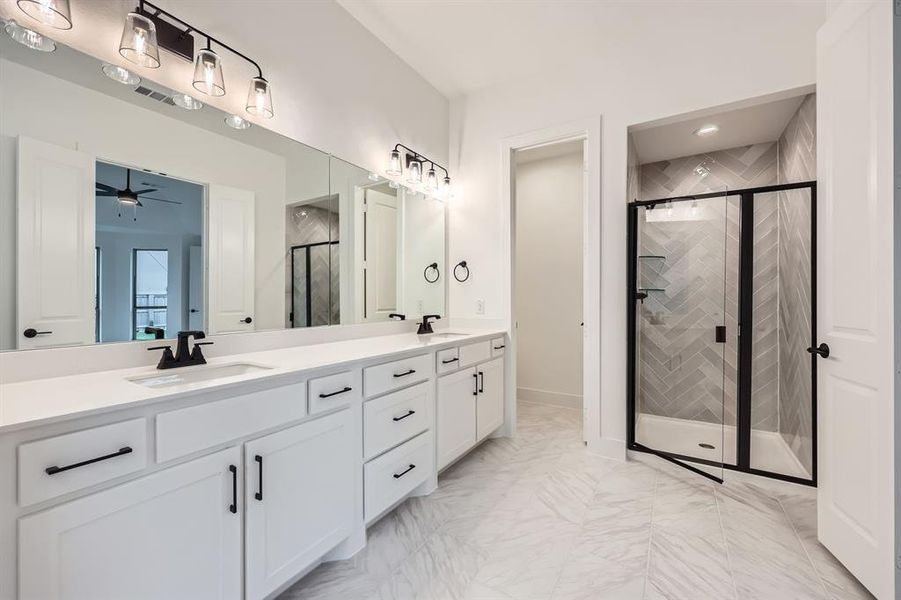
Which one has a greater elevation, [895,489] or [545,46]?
[545,46]

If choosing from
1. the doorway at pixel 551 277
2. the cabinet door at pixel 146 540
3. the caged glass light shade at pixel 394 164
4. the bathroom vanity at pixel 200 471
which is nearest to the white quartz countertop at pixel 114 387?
the bathroom vanity at pixel 200 471

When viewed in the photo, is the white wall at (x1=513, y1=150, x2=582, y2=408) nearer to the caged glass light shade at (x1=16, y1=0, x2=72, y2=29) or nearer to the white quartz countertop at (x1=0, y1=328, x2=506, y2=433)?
the white quartz countertop at (x1=0, y1=328, x2=506, y2=433)

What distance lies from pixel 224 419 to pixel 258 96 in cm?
146

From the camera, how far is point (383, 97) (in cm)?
269

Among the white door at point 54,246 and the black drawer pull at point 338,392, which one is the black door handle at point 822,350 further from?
the white door at point 54,246

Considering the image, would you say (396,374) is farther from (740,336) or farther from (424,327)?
(740,336)

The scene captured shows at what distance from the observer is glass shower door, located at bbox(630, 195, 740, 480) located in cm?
266

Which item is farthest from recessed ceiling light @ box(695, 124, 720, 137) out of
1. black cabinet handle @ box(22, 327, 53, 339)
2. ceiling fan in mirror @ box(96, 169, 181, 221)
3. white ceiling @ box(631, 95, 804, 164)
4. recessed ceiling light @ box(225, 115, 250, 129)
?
black cabinet handle @ box(22, 327, 53, 339)

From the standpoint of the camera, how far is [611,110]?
2727 millimetres

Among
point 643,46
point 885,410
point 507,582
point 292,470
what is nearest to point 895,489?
point 885,410

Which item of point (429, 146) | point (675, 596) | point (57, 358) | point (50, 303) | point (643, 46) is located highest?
point (643, 46)

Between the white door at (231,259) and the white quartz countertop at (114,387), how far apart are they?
0.56 feet

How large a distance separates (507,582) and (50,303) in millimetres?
1923

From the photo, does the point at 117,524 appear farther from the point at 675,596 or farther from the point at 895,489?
the point at 895,489
